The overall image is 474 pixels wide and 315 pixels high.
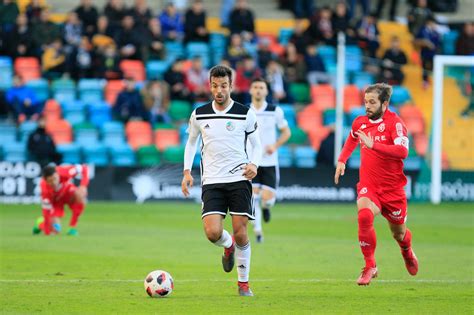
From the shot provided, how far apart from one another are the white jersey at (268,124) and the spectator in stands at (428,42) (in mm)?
13153

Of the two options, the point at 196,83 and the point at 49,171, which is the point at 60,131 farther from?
the point at 49,171

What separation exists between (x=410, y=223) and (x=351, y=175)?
5.11 metres

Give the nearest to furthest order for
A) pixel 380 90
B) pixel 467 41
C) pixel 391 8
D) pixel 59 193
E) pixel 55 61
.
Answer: pixel 380 90 → pixel 59 193 → pixel 55 61 → pixel 467 41 → pixel 391 8

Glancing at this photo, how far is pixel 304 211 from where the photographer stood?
2519 cm

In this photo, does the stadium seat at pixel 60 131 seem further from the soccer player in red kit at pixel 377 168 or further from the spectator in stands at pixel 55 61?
the soccer player in red kit at pixel 377 168

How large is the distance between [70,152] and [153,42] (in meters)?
4.24

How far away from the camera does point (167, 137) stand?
28234mm

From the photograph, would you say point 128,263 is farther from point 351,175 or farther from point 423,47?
point 423,47

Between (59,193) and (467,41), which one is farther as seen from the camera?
(467,41)

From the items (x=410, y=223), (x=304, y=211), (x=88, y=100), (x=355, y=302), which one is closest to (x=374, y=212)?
(x=355, y=302)

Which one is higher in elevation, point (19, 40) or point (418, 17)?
point (19, 40)

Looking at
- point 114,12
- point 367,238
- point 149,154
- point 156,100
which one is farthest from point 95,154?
point 367,238

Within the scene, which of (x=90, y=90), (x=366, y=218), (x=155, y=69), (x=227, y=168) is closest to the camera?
(x=227, y=168)

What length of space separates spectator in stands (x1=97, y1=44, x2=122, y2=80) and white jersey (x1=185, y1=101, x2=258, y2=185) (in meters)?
17.7
